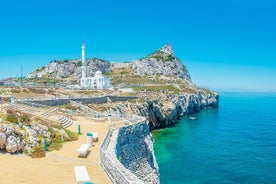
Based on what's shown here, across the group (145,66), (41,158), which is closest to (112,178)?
(41,158)

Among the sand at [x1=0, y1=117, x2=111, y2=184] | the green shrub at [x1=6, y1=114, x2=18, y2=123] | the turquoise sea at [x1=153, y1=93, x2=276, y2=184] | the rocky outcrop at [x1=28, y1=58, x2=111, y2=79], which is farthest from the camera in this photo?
the rocky outcrop at [x1=28, y1=58, x2=111, y2=79]

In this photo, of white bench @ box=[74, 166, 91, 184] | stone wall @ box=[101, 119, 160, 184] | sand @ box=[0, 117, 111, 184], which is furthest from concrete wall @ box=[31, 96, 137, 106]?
white bench @ box=[74, 166, 91, 184]

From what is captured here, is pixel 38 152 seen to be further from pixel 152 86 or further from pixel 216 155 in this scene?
pixel 152 86

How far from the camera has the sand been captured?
578 inches

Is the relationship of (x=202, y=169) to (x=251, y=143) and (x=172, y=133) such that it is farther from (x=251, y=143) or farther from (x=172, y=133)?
(x=172, y=133)

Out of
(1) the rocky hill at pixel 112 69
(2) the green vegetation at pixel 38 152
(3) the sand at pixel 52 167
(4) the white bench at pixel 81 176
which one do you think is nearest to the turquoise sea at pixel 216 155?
(3) the sand at pixel 52 167

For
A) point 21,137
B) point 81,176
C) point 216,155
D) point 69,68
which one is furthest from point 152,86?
point 81,176

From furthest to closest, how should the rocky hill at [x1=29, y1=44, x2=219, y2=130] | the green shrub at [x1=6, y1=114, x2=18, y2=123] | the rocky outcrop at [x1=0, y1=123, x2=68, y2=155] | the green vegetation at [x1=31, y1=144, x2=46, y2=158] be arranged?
the rocky hill at [x1=29, y1=44, x2=219, y2=130], the green shrub at [x1=6, y1=114, x2=18, y2=123], the rocky outcrop at [x1=0, y1=123, x2=68, y2=155], the green vegetation at [x1=31, y1=144, x2=46, y2=158]

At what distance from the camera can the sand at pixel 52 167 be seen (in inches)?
578

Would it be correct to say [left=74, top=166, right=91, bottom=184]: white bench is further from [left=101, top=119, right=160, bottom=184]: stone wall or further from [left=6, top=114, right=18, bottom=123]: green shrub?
[left=6, top=114, right=18, bottom=123]: green shrub

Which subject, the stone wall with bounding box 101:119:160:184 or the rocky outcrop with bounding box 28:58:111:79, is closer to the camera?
the stone wall with bounding box 101:119:160:184

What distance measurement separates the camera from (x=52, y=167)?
55.3 ft

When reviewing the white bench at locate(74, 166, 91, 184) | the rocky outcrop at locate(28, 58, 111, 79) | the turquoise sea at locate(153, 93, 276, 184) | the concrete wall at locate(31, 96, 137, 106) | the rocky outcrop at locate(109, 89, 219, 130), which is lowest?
the turquoise sea at locate(153, 93, 276, 184)

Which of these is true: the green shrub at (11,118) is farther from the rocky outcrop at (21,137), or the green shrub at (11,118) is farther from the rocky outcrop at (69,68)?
the rocky outcrop at (69,68)
